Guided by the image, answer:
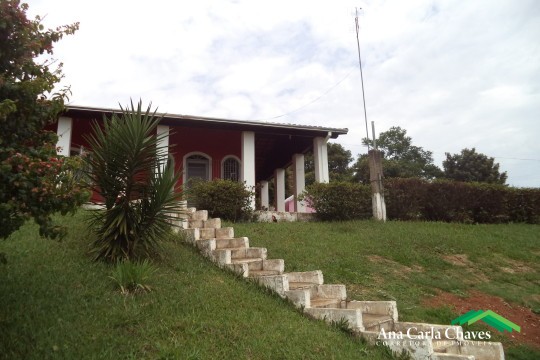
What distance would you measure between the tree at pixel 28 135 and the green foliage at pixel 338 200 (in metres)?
8.77

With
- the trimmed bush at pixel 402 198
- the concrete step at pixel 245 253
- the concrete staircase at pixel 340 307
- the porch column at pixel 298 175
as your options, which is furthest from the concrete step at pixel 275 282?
the porch column at pixel 298 175

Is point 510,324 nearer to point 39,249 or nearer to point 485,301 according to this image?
point 485,301

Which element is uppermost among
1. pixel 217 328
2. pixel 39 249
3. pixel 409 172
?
pixel 409 172

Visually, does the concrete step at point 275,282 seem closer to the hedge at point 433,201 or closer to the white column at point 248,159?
the hedge at point 433,201

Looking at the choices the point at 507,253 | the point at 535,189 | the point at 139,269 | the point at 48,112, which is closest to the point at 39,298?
the point at 139,269

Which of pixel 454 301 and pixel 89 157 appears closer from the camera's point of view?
pixel 89 157

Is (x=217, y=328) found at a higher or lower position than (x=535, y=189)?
lower

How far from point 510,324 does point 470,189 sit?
8.14m

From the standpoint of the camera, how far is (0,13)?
10.6ft

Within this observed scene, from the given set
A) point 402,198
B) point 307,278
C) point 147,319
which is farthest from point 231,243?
point 402,198

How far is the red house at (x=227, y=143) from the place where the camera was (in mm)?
12750

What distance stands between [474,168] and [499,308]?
29957mm

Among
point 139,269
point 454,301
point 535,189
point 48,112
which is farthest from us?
point 535,189

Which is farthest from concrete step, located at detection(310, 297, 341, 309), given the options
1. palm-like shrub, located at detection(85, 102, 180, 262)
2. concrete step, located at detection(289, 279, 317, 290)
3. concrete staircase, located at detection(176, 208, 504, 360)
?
palm-like shrub, located at detection(85, 102, 180, 262)
